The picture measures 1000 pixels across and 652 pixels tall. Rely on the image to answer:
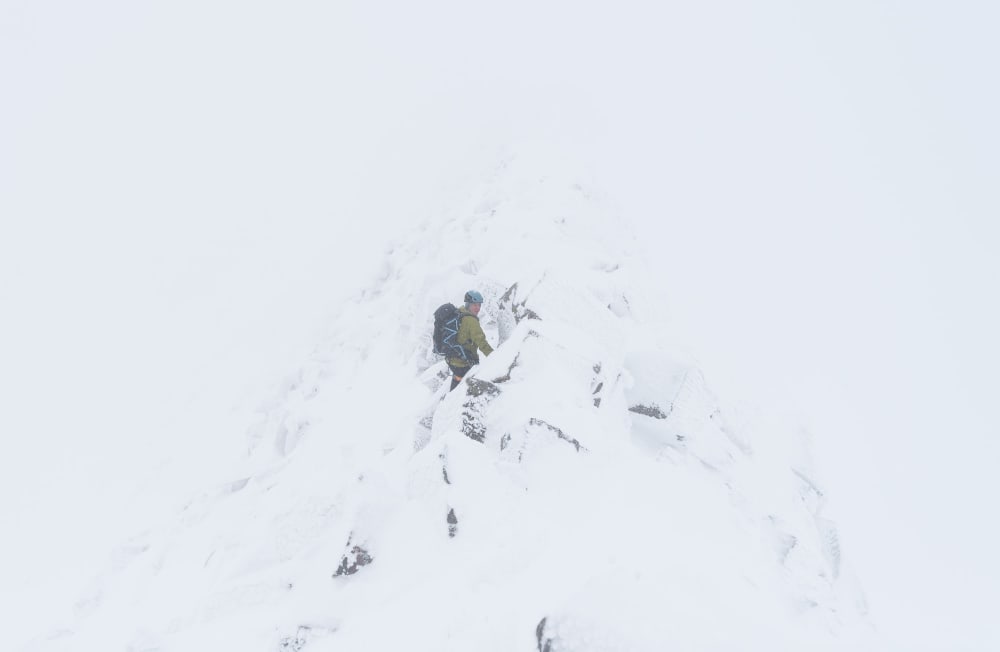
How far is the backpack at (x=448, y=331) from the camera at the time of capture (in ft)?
26.9

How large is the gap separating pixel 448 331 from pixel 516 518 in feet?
11.9

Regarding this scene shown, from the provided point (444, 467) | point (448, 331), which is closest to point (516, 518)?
point (444, 467)

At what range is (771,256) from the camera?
3884cm

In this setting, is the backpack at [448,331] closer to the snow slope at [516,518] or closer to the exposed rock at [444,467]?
the snow slope at [516,518]

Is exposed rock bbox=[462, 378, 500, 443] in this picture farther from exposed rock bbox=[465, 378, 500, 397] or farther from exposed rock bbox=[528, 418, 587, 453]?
exposed rock bbox=[528, 418, 587, 453]

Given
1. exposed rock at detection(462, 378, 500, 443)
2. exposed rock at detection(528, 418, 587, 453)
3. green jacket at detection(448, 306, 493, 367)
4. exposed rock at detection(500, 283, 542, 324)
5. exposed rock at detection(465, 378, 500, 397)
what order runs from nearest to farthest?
exposed rock at detection(528, 418, 587, 453), exposed rock at detection(462, 378, 500, 443), exposed rock at detection(465, 378, 500, 397), green jacket at detection(448, 306, 493, 367), exposed rock at detection(500, 283, 542, 324)

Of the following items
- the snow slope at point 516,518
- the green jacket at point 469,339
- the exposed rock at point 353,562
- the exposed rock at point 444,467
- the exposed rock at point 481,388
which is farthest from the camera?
the green jacket at point 469,339

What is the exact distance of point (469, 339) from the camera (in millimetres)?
8117

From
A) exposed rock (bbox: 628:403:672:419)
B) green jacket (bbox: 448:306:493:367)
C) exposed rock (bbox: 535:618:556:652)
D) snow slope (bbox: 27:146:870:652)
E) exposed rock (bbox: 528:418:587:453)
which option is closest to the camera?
exposed rock (bbox: 535:618:556:652)

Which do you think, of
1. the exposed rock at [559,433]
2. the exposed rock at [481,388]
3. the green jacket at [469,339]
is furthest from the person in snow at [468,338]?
the exposed rock at [559,433]

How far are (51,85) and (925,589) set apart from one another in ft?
306

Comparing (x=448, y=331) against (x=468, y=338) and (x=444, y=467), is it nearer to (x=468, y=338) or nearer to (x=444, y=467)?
(x=468, y=338)

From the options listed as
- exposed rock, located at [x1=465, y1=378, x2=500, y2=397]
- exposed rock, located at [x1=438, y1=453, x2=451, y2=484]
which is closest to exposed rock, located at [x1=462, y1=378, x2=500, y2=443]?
exposed rock, located at [x1=465, y1=378, x2=500, y2=397]

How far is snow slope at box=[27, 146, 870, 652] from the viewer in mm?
4113
